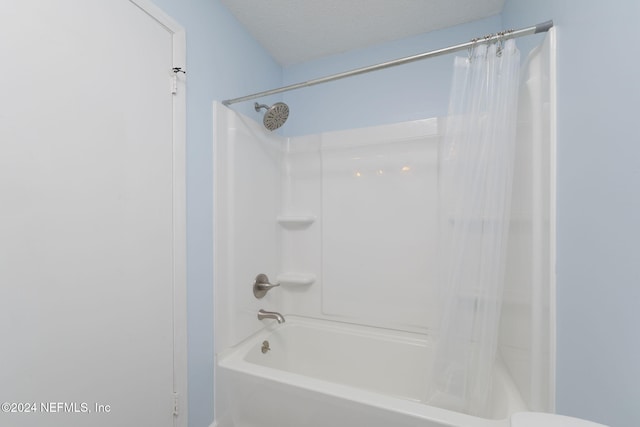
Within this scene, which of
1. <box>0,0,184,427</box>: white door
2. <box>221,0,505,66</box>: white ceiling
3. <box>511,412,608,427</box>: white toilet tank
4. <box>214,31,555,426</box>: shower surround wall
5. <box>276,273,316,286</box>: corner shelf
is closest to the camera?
<box>511,412,608,427</box>: white toilet tank

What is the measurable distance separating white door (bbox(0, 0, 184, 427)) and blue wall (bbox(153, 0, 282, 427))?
0.28 ft

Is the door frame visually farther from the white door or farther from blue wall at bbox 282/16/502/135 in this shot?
blue wall at bbox 282/16/502/135

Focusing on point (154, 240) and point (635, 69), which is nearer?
point (635, 69)

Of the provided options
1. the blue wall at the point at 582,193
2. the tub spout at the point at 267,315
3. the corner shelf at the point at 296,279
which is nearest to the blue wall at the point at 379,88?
the blue wall at the point at 582,193

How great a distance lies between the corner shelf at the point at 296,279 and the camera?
5.60 feet

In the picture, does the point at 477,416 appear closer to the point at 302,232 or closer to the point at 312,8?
the point at 302,232

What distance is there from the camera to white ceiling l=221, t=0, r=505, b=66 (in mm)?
1333

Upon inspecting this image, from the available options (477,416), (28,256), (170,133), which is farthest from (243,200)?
(477,416)

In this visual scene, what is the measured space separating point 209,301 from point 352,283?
0.88m

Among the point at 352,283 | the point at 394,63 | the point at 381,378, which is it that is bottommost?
the point at 381,378

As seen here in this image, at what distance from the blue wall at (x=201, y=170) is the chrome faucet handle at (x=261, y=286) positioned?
34 centimetres

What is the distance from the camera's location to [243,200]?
1.43 m

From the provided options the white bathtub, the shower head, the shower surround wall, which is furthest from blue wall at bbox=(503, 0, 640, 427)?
the shower head

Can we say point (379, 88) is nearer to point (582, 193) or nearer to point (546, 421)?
point (582, 193)
